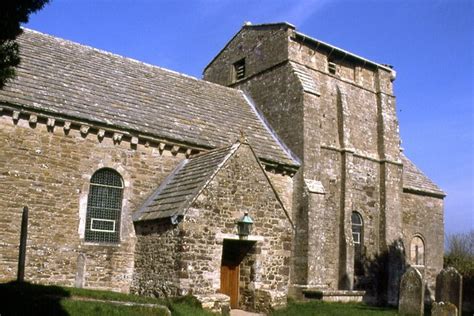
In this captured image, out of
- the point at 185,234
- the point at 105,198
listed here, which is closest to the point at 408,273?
the point at 185,234

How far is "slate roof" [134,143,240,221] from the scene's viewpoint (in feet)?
51.0

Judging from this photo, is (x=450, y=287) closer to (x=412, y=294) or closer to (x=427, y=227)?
(x=412, y=294)

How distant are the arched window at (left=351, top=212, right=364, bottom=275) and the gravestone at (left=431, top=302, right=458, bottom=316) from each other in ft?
33.9

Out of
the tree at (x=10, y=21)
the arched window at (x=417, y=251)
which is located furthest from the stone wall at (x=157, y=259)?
the arched window at (x=417, y=251)

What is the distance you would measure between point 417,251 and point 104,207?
18.3 meters

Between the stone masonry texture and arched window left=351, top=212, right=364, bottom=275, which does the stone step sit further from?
arched window left=351, top=212, right=364, bottom=275

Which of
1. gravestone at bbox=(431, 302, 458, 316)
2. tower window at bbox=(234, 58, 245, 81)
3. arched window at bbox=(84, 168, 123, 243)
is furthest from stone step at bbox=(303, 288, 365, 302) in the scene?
tower window at bbox=(234, 58, 245, 81)

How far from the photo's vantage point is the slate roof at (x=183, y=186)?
1553cm

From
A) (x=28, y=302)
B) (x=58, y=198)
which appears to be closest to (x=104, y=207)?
(x=58, y=198)

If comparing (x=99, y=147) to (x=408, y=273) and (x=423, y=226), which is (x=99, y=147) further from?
(x=423, y=226)

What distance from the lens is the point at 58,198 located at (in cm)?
1639

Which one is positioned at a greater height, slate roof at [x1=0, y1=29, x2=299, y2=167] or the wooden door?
slate roof at [x1=0, y1=29, x2=299, y2=167]

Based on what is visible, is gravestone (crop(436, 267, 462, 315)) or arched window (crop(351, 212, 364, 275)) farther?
arched window (crop(351, 212, 364, 275))

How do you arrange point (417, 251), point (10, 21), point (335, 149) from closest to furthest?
point (10, 21), point (335, 149), point (417, 251)
